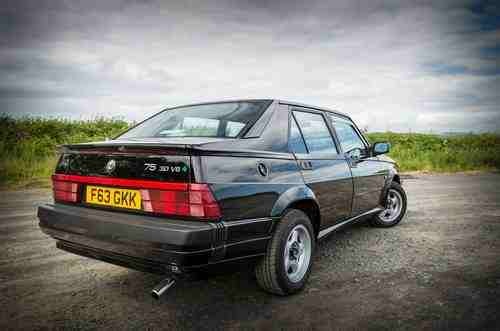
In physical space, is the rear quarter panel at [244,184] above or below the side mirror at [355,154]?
below

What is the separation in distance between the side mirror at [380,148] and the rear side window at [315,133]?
37.5 inches

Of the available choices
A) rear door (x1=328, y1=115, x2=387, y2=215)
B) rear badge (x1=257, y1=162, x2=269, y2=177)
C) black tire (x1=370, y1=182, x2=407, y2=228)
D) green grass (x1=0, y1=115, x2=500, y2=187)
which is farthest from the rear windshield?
green grass (x1=0, y1=115, x2=500, y2=187)

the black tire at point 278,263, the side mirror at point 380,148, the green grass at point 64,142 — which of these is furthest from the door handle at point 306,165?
the green grass at point 64,142

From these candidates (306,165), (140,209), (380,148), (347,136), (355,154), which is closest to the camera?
(140,209)

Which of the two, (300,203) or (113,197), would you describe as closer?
(113,197)

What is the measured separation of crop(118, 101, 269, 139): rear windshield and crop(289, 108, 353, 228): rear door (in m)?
0.42

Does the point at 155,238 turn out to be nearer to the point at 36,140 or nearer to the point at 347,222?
the point at 347,222

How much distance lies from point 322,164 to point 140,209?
1.71 m

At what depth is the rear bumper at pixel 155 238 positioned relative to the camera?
80.8 inches

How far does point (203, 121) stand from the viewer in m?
3.06

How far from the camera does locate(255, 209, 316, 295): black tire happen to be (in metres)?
2.54

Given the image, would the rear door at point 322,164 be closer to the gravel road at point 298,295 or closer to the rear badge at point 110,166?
the gravel road at point 298,295

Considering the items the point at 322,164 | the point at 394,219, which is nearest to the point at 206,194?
the point at 322,164

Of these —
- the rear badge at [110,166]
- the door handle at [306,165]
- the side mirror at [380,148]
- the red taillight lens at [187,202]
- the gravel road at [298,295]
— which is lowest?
the gravel road at [298,295]
